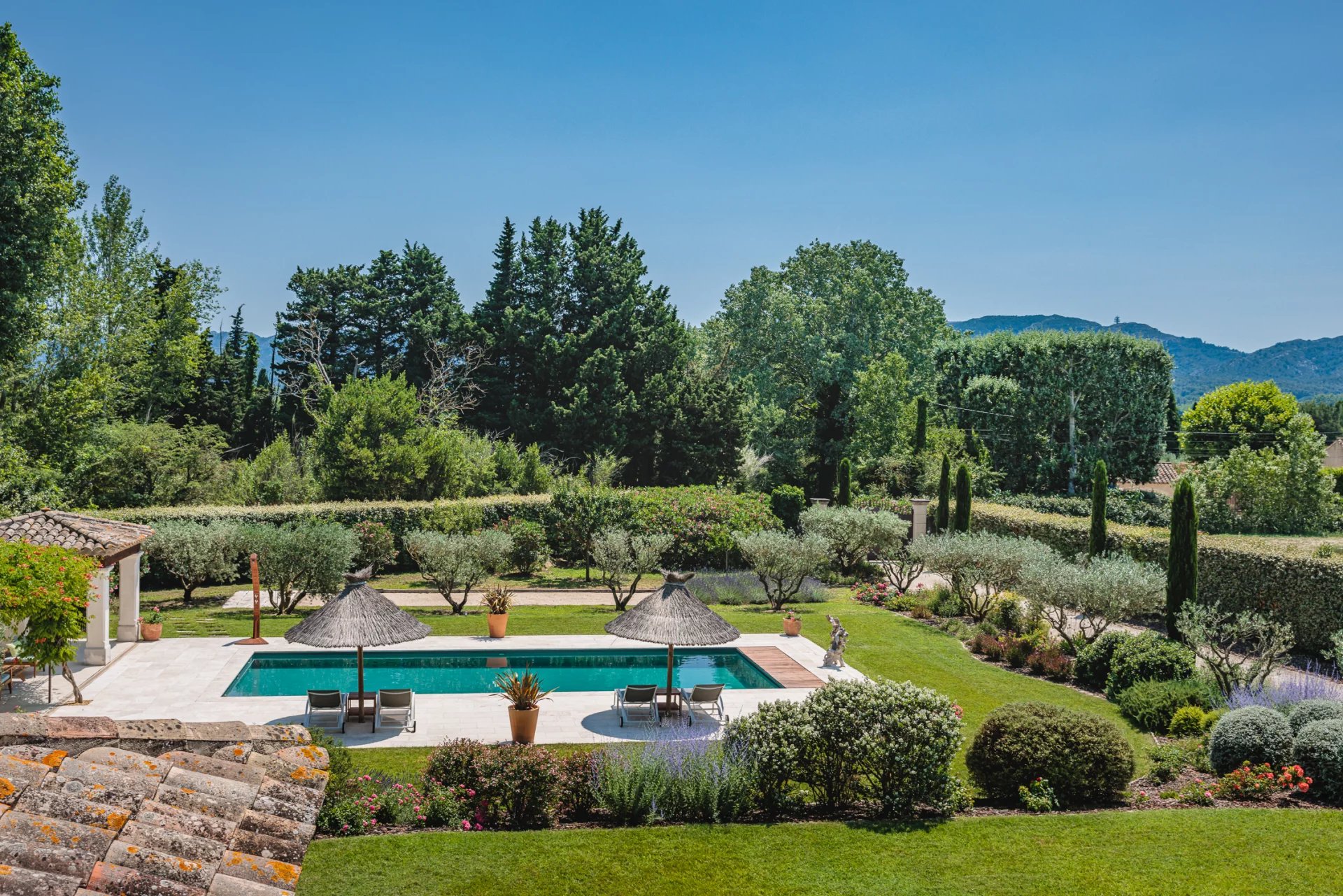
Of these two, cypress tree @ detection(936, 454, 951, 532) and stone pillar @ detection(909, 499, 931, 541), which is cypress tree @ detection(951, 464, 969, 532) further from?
stone pillar @ detection(909, 499, 931, 541)

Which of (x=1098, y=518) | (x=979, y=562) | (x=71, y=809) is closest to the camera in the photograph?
(x=71, y=809)

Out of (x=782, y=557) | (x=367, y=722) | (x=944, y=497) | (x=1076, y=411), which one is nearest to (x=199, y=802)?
(x=367, y=722)

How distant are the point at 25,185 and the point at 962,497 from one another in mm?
28023

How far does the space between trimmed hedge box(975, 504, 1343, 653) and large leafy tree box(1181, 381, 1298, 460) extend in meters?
43.1

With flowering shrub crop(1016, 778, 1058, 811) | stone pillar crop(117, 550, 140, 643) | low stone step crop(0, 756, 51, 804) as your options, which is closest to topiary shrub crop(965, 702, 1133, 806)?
flowering shrub crop(1016, 778, 1058, 811)

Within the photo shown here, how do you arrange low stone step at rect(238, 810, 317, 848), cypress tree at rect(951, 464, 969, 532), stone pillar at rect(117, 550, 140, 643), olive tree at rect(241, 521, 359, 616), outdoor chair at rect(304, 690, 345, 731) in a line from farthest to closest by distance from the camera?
cypress tree at rect(951, 464, 969, 532)
olive tree at rect(241, 521, 359, 616)
stone pillar at rect(117, 550, 140, 643)
outdoor chair at rect(304, 690, 345, 731)
low stone step at rect(238, 810, 317, 848)

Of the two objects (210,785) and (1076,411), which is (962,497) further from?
(210,785)

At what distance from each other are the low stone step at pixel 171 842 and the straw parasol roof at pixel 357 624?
27.1ft

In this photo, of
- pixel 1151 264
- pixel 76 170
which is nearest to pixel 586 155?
pixel 76 170

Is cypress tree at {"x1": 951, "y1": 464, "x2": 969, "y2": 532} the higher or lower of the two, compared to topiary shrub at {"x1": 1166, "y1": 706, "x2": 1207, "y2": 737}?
higher

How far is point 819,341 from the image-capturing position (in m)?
51.6

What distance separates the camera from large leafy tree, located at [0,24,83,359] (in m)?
23.9

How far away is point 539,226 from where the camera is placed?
51.2 meters

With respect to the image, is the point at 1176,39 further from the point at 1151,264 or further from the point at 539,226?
the point at 539,226
